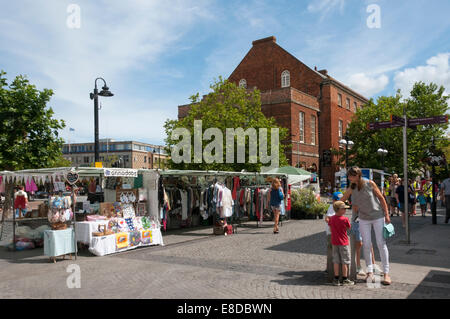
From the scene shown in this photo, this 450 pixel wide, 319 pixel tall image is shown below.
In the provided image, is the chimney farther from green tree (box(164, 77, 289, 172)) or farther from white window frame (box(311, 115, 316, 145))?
green tree (box(164, 77, 289, 172))

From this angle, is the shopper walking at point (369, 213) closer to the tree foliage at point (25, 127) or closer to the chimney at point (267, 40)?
the tree foliage at point (25, 127)

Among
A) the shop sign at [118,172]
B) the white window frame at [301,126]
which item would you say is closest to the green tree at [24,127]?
the shop sign at [118,172]

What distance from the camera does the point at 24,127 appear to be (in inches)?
642

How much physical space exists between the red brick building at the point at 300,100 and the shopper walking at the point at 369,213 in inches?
1227

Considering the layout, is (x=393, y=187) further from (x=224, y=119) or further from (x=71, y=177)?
(x=224, y=119)

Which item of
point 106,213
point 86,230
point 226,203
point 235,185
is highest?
point 235,185

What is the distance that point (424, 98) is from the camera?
3706 centimetres

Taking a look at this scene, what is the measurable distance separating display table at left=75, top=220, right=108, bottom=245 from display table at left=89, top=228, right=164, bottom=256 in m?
0.22

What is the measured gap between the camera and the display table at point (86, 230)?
31.3 feet

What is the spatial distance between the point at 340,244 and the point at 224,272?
2324mm

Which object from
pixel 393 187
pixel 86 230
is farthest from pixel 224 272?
pixel 393 187

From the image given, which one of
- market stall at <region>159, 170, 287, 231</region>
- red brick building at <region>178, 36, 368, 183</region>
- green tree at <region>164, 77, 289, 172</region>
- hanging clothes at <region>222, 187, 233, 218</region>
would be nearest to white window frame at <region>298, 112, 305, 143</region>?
red brick building at <region>178, 36, 368, 183</region>

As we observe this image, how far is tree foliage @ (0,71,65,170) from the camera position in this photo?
15.9 m
